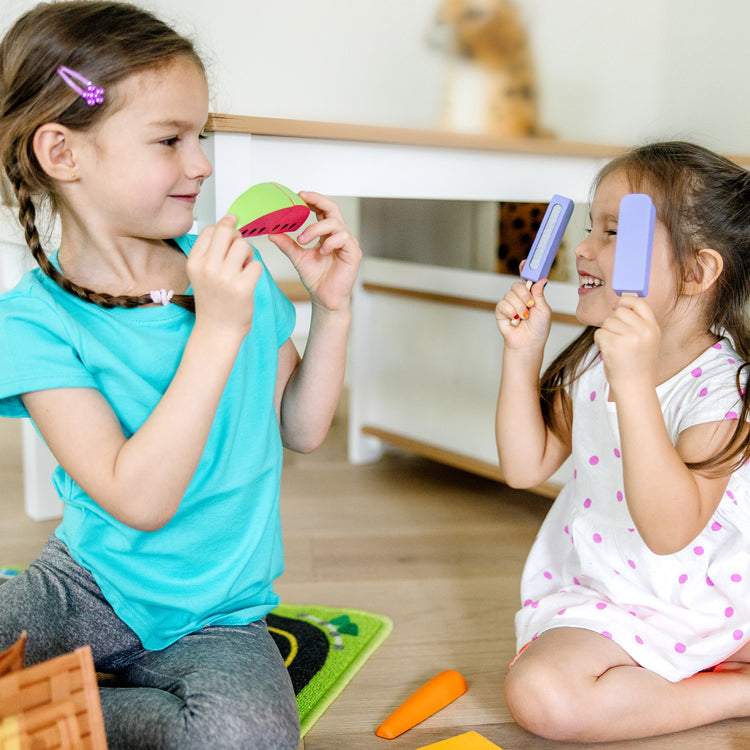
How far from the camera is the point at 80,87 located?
2.24 feet

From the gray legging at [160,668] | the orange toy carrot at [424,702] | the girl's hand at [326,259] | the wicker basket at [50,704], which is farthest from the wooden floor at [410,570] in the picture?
the girl's hand at [326,259]

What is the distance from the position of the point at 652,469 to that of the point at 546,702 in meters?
0.23

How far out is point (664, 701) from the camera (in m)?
0.81

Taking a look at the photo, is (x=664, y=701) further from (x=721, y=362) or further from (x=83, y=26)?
(x=83, y=26)

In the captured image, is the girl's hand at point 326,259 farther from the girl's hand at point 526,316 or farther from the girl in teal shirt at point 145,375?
the girl's hand at point 526,316

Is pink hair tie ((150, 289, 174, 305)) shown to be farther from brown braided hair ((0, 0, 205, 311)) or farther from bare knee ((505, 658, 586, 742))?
bare knee ((505, 658, 586, 742))

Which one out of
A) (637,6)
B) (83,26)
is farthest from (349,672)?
(637,6)

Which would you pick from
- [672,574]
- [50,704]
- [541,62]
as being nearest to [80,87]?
[50,704]

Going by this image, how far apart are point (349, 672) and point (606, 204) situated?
55 centimetres

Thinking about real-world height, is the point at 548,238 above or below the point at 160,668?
above

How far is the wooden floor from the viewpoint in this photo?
836mm

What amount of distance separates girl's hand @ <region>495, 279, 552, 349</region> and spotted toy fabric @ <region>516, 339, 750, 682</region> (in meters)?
0.09

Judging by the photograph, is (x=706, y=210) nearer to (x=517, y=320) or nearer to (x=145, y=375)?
(x=517, y=320)

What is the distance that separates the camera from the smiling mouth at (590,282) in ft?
2.83
